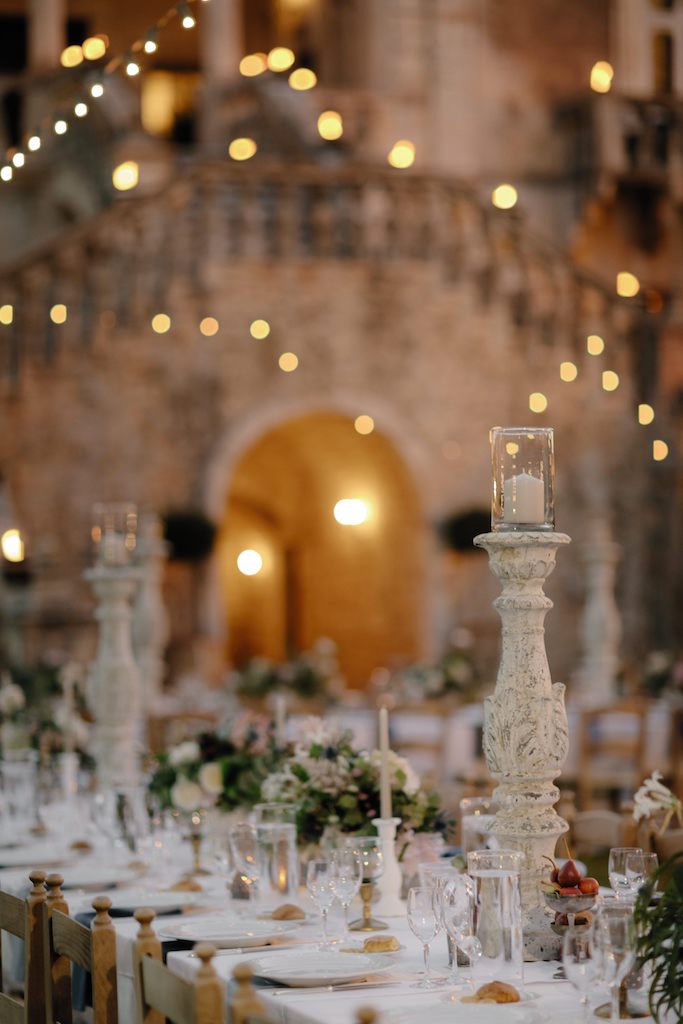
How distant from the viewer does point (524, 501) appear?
11.7 feet

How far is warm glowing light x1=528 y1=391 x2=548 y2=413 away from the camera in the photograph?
12922mm

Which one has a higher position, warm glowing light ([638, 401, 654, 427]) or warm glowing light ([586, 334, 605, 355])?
warm glowing light ([586, 334, 605, 355])

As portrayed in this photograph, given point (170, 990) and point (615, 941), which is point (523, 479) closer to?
point (615, 941)

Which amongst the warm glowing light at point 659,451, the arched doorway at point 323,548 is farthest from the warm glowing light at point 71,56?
the warm glowing light at point 659,451

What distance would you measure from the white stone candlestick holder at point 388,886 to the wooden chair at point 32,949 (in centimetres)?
81

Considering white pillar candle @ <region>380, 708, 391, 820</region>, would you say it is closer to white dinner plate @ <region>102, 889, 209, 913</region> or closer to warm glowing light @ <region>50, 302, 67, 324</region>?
white dinner plate @ <region>102, 889, 209, 913</region>

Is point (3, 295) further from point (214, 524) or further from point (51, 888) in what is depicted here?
point (51, 888)

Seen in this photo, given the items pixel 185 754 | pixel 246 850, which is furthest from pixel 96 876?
pixel 246 850

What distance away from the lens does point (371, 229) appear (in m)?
12.7

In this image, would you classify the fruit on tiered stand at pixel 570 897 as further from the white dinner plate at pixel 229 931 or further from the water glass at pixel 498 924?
the white dinner plate at pixel 229 931

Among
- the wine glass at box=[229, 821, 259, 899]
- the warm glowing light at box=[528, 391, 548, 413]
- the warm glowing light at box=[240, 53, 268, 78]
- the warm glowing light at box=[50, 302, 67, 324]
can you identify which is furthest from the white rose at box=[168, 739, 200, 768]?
the warm glowing light at box=[240, 53, 268, 78]

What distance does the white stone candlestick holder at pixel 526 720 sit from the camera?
3.47m

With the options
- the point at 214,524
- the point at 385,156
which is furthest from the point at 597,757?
the point at 385,156

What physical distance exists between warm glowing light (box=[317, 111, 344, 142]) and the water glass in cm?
1149
